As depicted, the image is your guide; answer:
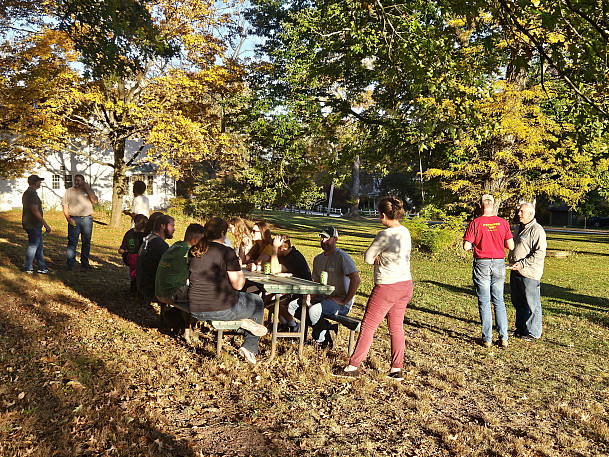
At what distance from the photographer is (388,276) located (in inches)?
218

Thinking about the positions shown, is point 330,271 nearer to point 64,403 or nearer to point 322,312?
point 322,312

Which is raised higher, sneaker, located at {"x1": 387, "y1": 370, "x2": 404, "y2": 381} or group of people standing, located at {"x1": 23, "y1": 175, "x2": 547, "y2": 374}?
group of people standing, located at {"x1": 23, "y1": 175, "x2": 547, "y2": 374}

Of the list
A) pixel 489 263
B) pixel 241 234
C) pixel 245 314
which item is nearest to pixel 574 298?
pixel 489 263

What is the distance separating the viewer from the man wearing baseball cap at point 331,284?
659cm

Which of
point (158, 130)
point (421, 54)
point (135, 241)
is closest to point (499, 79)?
point (421, 54)

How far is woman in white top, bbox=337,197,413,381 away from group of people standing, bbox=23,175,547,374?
0.01 m

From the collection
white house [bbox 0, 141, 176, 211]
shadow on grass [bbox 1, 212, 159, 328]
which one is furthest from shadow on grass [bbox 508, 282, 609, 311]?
white house [bbox 0, 141, 176, 211]

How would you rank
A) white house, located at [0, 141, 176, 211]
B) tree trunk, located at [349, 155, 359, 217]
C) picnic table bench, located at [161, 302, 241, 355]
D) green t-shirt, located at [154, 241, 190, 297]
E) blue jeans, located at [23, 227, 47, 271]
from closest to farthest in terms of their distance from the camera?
picnic table bench, located at [161, 302, 241, 355]
green t-shirt, located at [154, 241, 190, 297]
blue jeans, located at [23, 227, 47, 271]
white house, located at [0, 141, 176, 211]
tree trunk, located at [349, 155, 359, 217]

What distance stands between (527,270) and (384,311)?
3.37m

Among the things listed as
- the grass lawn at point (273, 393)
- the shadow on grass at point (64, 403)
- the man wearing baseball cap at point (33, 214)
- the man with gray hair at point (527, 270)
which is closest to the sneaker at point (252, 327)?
the grass lawn at point (273, 393)

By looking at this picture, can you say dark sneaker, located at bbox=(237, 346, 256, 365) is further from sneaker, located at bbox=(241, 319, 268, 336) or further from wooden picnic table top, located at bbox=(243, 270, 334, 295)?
wooden picnic table top, located at bbox=(243, 270, 334, 295)

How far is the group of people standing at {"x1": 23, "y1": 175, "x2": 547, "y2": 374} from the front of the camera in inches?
220

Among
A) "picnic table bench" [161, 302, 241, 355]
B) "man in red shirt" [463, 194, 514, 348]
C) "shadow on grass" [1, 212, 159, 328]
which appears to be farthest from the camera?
"shadow on grass" [1, 212, 159, 328]

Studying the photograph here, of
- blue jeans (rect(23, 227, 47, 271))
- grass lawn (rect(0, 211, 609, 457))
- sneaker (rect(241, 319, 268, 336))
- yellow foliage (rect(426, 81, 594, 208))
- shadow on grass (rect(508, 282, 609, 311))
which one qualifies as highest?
yellow foliage (rect(426, 81, 594, 208))
